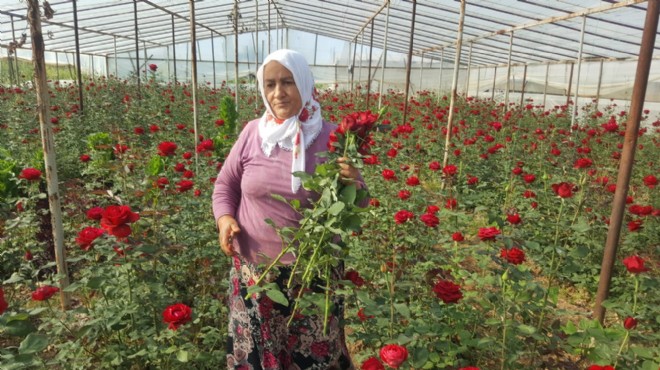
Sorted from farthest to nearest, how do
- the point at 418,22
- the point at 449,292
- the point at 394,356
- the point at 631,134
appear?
1. the point at 418,22
2. the point at 631,134
3. the point at 449,292
4. the point at 394,356

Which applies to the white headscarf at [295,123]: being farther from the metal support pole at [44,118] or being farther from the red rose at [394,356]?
the metal support pole at [44,118]

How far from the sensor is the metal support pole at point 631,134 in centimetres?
168

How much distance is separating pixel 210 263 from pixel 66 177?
9.73ft

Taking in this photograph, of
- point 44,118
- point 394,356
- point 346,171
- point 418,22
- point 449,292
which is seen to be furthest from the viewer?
point 418,22

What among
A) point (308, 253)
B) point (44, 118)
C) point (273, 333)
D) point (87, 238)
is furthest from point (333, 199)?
point (44, 118)

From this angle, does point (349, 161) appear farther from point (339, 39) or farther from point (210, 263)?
point (339, 39)

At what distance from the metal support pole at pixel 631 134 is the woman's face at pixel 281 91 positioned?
1.41 metres

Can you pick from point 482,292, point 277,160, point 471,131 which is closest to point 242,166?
point 277,160

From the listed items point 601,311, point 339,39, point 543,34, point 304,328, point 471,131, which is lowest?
point 601,311

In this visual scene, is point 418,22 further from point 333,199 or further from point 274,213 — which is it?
point 333,199

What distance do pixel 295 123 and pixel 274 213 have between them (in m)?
0.32

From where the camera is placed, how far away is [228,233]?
54.7 inches

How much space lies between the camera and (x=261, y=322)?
140 centimetres

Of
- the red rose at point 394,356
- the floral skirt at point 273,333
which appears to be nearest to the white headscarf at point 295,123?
the floral skirt at point 273,333
